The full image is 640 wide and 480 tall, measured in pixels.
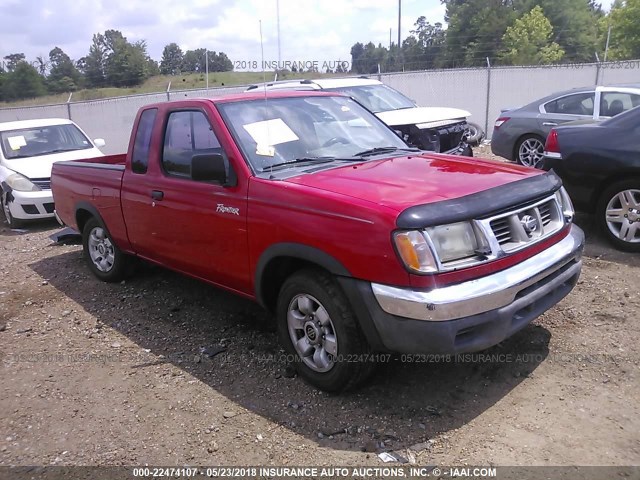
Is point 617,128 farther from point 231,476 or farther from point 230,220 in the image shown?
point 231,476

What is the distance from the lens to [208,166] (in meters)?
3.76

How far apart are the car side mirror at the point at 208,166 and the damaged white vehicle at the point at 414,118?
195 inches

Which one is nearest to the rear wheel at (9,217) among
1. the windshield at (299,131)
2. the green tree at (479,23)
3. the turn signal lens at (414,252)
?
the windshield at (299,131)

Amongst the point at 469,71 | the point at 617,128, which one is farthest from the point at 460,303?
the point at 469,71

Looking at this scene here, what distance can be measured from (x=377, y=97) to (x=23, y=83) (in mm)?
20562

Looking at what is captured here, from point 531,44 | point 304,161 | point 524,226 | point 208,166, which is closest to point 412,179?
point 524,226

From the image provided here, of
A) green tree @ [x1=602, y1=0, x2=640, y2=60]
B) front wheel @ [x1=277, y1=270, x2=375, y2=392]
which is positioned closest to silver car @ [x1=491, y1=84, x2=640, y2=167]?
front wheel @ [x1=277, y1=270, x2=375, y2=392]

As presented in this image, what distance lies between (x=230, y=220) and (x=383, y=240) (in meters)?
1.34

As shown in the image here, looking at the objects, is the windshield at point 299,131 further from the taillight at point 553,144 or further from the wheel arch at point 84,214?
the taillight at point 553,144

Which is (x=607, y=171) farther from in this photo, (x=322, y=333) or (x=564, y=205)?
(x=322, y=333)

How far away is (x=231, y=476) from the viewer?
9.82 ft

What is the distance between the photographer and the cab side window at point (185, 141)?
4246mm

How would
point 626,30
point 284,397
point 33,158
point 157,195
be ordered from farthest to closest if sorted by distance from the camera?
1. point 626,30
2. point 33,158
3. point 157,195
4. point 284,397

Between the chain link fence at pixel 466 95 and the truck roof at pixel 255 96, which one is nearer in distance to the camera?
the truck roof at pixel 255 96
